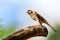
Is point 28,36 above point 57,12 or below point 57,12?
below

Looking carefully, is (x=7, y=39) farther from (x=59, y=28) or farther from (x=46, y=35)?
(x=59, y=28)

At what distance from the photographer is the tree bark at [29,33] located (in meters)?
1.58

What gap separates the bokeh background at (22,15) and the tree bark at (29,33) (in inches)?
1.3

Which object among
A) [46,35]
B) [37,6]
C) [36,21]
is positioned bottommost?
[46,35]

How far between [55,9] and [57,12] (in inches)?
1.4

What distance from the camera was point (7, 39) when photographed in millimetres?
1570

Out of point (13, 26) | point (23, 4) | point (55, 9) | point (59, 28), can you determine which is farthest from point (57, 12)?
point (13, 26)

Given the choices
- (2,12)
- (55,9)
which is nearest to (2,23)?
(2,12)

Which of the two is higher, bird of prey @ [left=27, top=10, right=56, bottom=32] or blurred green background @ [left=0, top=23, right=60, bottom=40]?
bird of prey @ [left=27, top=10, right=56, bottom=32]

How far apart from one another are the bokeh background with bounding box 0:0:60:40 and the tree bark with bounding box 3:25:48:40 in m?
0.03

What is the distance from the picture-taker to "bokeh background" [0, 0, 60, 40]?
1.60 meters

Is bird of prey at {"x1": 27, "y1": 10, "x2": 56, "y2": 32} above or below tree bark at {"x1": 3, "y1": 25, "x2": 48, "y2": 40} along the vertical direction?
above

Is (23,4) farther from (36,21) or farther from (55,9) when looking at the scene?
(55,9)

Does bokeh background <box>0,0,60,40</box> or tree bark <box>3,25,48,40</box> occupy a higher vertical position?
bokeh background <box>0,0,60,40</box>
